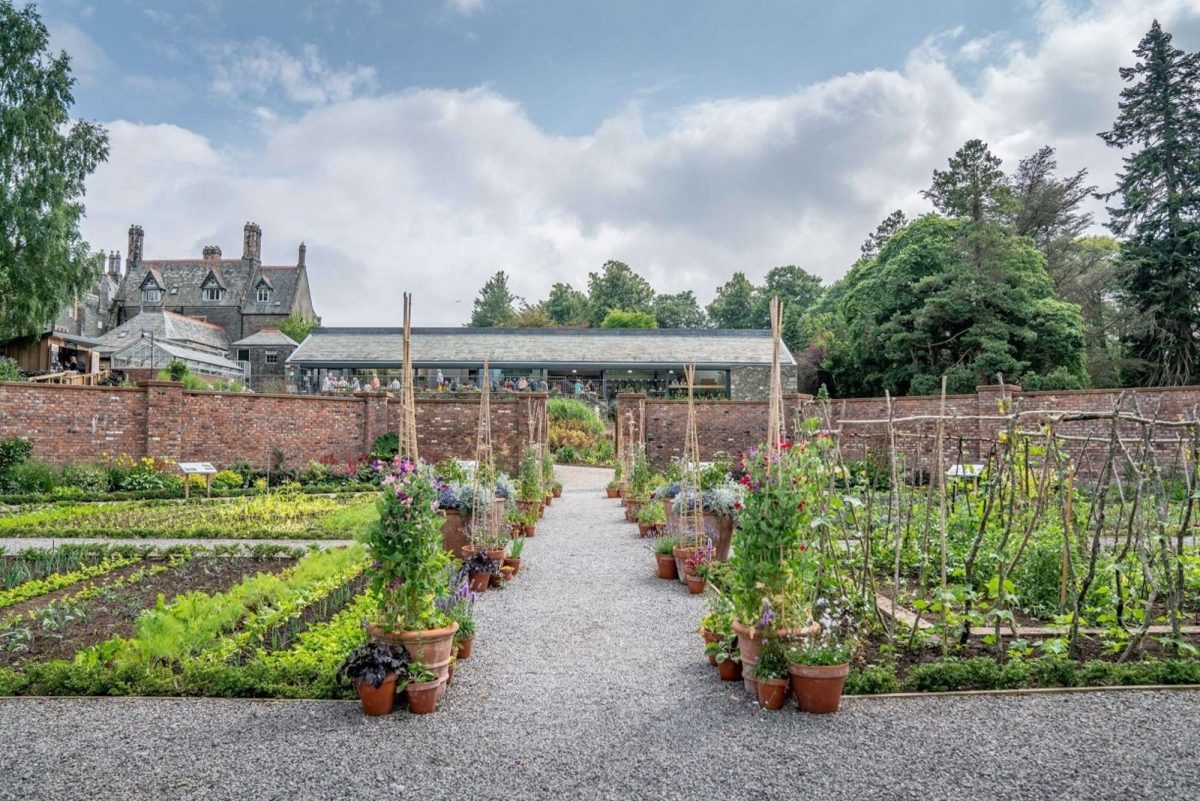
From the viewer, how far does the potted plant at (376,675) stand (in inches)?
151

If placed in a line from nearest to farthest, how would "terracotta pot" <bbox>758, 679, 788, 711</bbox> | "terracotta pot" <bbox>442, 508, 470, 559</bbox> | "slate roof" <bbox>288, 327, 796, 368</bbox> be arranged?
"terracotta pot" <bbox>758, 679, 788, 711</bbox> < "terracotta pot" <bbox>442, 508, 470, 559</bbox> < "slate roof" <bbox>288, 327, 796, 368</bbox>

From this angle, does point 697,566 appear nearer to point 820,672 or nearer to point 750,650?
point 750,650

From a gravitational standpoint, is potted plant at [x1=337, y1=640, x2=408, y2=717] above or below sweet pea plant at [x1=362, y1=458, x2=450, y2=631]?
below

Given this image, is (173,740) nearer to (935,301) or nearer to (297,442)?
(297,442)

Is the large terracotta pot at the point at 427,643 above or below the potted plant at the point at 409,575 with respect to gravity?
below

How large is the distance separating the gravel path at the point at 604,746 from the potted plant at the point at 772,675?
78 mm

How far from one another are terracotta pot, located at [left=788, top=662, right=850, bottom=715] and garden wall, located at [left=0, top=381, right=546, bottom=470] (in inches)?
519

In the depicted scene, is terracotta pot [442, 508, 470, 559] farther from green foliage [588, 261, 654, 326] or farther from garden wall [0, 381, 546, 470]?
green foliage [588, 261, 654, 326]

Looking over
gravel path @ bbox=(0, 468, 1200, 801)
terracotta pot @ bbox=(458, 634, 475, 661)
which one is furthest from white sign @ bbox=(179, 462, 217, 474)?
terracotta pot @ bbox=(458, 634, 475, 661)

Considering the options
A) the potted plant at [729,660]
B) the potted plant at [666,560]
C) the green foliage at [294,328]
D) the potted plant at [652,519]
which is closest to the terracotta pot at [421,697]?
the potted plant at [729,660]

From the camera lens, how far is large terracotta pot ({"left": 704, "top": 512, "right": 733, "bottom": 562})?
848cm

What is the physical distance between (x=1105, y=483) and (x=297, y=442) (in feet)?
52.2

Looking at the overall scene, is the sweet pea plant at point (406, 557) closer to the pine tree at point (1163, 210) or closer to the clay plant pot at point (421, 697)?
the clay plant pot at point (421, 697)

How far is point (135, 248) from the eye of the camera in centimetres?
5131
